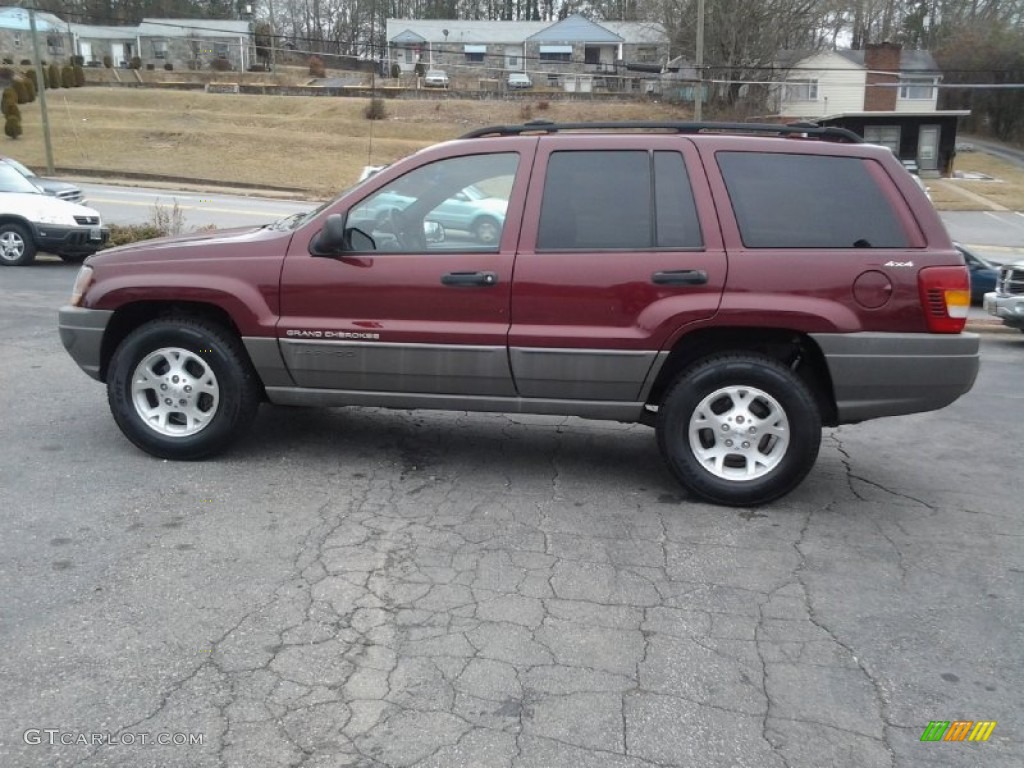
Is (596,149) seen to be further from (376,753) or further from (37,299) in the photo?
(37,299)

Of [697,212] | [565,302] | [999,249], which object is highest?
[697,212]

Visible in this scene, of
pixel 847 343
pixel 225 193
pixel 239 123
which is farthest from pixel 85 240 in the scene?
pixel 239 123

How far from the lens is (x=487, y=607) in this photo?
4020mm

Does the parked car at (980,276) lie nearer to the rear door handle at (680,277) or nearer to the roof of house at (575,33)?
the rear door handle at (680,277)

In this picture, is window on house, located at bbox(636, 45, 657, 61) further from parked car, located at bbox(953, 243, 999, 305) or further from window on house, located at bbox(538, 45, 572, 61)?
parked car, located at bbox(953, 243, 999, 305)

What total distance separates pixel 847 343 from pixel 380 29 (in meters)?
98.8

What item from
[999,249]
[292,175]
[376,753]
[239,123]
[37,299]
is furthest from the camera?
[239,123]

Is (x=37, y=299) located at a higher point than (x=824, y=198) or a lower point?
lower

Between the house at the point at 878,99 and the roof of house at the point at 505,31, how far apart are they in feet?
70.4

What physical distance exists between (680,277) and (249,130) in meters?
45.6

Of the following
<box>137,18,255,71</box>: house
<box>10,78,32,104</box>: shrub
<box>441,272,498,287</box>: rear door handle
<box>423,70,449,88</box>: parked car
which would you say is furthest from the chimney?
<box>441,272,498,287</box>: rear door handle

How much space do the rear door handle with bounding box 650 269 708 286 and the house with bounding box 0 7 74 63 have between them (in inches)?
3298

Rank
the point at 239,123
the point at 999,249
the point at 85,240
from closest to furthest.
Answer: the point at 85,240, the point at 999,249, the point at 239,123

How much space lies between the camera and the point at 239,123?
5084 cm
